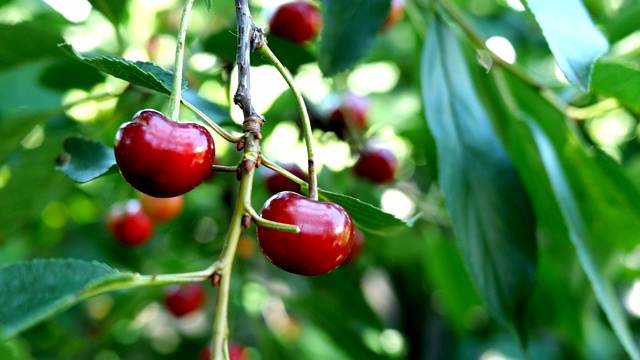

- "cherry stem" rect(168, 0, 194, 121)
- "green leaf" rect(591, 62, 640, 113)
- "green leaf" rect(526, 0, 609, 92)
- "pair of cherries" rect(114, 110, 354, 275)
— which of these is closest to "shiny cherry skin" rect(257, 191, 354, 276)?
"pair of cherries" rect(114, 110, 354, 275)

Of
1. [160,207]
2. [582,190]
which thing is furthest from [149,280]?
[160,207]

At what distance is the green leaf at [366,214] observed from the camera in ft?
2.14

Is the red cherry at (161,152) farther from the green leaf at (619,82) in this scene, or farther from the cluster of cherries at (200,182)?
the green leaf at (619,82)

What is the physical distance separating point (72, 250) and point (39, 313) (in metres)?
1.48

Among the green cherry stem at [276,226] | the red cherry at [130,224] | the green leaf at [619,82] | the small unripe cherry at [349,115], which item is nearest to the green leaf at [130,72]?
the green cherry stem at [276,226]

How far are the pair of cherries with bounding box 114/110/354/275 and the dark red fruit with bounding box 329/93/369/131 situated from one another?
84cm

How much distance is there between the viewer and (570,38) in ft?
2.50

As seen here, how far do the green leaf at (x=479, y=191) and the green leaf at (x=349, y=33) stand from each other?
0.31 feet

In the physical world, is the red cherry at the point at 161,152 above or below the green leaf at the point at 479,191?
above

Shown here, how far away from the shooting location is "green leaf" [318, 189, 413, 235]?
65 centimetres

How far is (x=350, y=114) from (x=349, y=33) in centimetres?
47

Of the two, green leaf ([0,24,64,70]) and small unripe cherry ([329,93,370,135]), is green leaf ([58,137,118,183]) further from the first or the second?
small unripe cherry ([329,93,370,135])

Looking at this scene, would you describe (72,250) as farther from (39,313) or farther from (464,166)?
(39,313)

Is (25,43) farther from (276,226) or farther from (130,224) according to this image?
(276,226)
